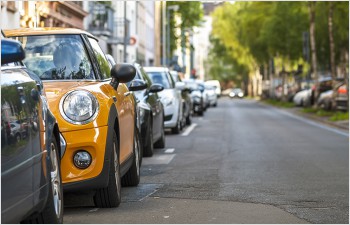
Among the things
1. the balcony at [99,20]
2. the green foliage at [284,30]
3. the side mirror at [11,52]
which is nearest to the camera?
the side mirror at [11,52]

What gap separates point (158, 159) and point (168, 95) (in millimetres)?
7207

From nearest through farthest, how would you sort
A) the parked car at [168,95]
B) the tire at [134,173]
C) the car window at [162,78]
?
the tire at [134,173]
the parked car at [168,95]
the car window at [162,78]

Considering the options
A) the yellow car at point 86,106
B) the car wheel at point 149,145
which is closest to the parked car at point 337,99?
the car wheel at point 149,145

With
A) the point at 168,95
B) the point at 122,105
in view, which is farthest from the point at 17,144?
the point at 168,95

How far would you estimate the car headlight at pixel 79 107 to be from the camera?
8383 mm

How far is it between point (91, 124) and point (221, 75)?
15712cm

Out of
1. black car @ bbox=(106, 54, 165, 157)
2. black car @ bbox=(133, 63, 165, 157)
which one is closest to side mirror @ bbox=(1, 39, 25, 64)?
black car @ bbox=(106, 54, 165, 157)

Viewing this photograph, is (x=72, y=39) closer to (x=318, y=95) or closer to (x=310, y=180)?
(x=310, y=180)

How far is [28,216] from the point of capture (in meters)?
6.30

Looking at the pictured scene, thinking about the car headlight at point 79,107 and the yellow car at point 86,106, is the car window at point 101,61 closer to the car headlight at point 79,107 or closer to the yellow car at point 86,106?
the yellow car at point 86,106

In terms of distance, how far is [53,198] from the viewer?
681 centimetres

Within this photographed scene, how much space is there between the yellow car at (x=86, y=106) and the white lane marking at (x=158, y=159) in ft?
13.8

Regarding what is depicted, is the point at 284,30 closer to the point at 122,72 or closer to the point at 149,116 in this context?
the point at 149,116

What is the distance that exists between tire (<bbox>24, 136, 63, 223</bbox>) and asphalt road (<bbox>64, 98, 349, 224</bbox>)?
1079 mm
